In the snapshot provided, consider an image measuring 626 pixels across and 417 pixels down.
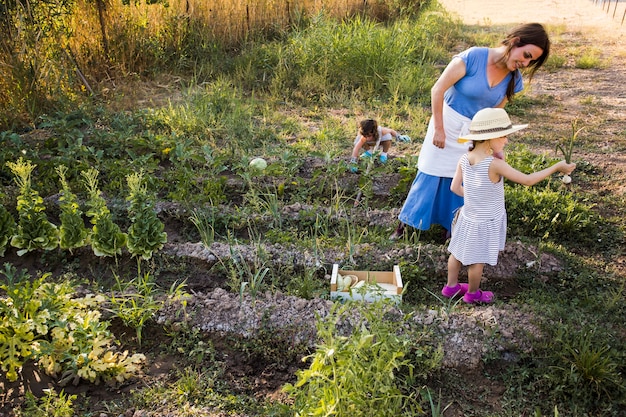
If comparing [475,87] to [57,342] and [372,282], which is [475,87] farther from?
[57,342]

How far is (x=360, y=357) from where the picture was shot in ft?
6.99

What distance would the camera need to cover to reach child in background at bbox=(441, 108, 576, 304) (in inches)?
108

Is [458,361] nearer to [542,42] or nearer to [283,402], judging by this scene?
[283,402]

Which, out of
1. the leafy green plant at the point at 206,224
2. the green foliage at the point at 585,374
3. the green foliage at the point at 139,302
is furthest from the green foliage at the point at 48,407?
the green foliage at the point at 585,374

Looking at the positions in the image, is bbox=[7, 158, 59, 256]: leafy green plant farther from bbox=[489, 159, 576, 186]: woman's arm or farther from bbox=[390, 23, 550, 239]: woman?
bbox=[489, 159, 576, 186]: woman's arm

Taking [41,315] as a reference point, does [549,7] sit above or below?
above

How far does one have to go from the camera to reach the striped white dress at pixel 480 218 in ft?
9.51

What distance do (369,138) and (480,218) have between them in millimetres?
1777

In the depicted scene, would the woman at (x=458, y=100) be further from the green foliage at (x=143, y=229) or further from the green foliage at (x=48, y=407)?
the green foliage at (x=48, y=407)

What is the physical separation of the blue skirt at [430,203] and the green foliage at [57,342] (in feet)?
6.26

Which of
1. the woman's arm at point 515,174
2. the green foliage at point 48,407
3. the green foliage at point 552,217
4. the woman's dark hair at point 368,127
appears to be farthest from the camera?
the woman's dark hair at point 368,127

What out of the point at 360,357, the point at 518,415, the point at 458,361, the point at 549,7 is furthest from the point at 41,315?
the point at 549,7

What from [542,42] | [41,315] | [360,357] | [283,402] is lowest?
[283,402]

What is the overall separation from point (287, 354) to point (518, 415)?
1128mm
